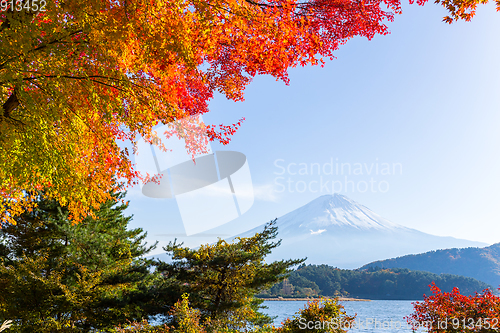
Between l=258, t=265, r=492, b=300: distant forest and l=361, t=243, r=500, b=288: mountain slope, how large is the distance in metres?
27.3

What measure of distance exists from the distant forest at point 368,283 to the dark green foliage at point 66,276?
4534cm

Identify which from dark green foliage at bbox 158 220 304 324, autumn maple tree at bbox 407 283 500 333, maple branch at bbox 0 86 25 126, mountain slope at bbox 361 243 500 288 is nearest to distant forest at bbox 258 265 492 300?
mountain slope at bbox 361 243 500 288

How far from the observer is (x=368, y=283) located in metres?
65.7

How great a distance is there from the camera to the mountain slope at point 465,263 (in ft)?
300

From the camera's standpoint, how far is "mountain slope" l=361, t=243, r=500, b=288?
300ft

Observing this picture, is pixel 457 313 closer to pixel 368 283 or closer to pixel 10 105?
pixel 10 105

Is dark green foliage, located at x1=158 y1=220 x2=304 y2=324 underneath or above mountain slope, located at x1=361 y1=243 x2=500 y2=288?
above

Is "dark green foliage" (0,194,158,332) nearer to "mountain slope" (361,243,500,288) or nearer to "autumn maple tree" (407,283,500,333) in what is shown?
"autumn maple tree" (407,283,500,333)

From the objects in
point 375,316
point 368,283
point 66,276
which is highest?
point 66,276

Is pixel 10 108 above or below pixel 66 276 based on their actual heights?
above

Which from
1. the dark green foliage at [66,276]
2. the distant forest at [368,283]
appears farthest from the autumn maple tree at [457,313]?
the distant forest at [368,283]

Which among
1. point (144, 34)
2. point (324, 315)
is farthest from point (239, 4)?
point (324, 315)

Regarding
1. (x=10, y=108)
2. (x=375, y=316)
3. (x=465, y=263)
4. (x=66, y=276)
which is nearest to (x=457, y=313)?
(x=10, y=108)

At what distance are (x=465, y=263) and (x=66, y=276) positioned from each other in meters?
117
